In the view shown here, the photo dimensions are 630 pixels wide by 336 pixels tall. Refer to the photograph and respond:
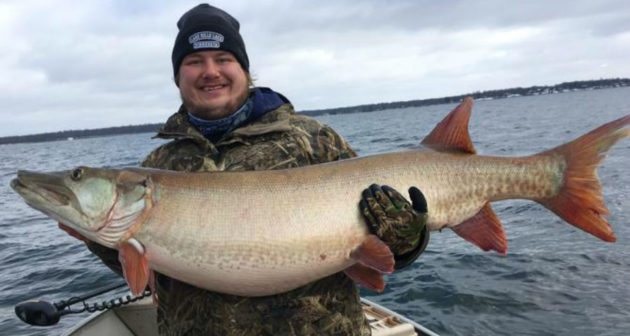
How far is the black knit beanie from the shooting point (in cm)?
355

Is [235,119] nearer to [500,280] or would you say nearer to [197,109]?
[197,109]

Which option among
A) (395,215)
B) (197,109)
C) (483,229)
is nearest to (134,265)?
(197,109)

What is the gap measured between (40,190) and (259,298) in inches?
53.4

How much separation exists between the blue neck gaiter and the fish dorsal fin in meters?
1.05

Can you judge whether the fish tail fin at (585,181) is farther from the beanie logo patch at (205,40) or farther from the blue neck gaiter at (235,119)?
the beanie logo patch at (205,40)

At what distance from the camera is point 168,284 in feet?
10.8

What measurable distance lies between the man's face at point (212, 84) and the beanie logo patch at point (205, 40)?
0.04m

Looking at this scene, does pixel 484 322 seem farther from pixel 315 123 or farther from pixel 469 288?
pixel 315 123

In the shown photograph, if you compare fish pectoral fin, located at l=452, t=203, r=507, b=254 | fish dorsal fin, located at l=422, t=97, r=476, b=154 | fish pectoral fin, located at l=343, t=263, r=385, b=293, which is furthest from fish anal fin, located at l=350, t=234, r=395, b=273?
fish dorsal fin, located at l=422, t=97, r=476, b=154

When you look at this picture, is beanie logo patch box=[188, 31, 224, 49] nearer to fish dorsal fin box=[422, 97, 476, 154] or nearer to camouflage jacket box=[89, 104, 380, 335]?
camouflage jacket box=[89, 104, 380, 335]

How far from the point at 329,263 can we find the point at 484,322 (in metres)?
5.41

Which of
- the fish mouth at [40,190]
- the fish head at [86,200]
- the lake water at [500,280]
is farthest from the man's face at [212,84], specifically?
the lake water at [500,280]

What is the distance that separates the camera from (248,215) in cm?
306

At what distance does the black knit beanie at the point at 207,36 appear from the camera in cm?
355
